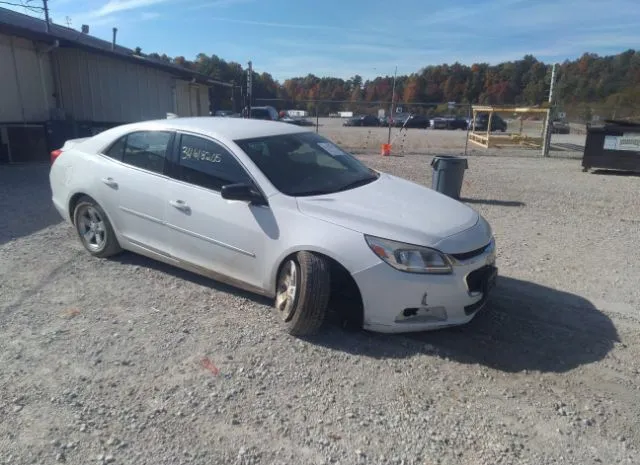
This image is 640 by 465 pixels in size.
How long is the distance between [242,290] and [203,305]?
42cm

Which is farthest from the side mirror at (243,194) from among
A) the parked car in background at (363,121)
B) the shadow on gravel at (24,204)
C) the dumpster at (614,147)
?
the parked car in background at (363,121)

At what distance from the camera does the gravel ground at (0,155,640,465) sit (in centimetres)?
247

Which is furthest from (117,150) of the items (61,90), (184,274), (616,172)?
(616,172)

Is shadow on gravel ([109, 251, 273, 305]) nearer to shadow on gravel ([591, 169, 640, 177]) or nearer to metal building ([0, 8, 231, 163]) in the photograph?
metal building ([0, 8, 231, 163])

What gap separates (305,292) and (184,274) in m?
1.87

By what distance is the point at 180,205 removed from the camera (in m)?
4.03

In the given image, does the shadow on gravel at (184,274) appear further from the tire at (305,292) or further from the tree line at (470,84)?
the tree line at (470,84)

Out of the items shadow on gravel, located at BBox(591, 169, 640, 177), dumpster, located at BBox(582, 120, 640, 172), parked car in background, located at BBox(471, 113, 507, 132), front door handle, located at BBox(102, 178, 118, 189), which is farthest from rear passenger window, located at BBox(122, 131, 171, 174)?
parked car in background, located at BBox(471, 113, 507, 132)

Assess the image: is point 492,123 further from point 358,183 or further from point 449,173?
point 358,183

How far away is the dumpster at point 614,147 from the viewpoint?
13.0 metres

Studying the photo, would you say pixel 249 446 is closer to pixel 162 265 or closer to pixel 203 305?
pixel 203 305

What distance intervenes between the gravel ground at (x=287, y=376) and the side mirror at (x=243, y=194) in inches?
38.3

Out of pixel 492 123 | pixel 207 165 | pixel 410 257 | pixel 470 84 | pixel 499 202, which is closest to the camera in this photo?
pixel 410 257

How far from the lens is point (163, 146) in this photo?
432 centimetres
